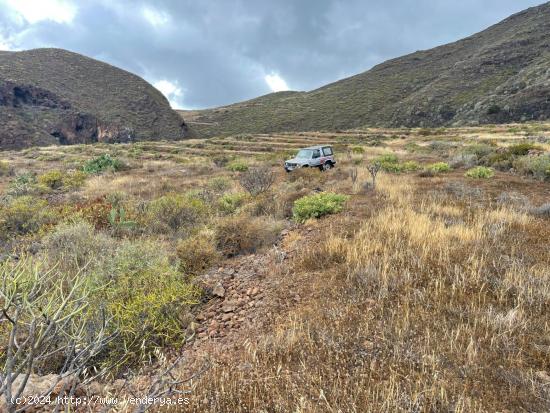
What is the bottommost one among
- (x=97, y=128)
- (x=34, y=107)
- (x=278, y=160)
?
(x=278, y=160)

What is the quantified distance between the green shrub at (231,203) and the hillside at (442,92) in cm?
5368

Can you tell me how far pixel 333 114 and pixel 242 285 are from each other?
76.6 m

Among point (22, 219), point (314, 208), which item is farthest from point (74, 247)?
point (314, 208)

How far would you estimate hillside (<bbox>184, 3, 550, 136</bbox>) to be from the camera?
178 feet

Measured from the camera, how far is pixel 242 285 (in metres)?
5.01

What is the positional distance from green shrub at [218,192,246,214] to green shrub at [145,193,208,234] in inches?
28.4

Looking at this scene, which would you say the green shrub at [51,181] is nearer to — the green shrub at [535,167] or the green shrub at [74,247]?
the green shrub at [74,247]

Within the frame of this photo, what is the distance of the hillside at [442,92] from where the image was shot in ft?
178

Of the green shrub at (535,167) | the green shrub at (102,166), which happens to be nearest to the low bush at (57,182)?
the green shrub at (102,166)

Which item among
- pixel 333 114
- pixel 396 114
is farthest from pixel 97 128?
pixel 396 114

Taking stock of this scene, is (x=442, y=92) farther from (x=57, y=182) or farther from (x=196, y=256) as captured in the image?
(x=196, y=256)

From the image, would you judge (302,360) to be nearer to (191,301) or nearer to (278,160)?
(191,301)

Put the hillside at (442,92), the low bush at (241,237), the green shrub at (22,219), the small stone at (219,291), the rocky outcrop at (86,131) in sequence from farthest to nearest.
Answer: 1. the rocky outcrop at (86,131)
2. the hillside at (442,92)
3. the green shrub at (22,219)
4. the low bush at (241,237)
5. the small stone at (219,291)

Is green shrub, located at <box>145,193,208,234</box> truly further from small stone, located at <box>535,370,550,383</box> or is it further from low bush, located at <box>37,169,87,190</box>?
low bush, located at <box>37,169,87,190</box>
